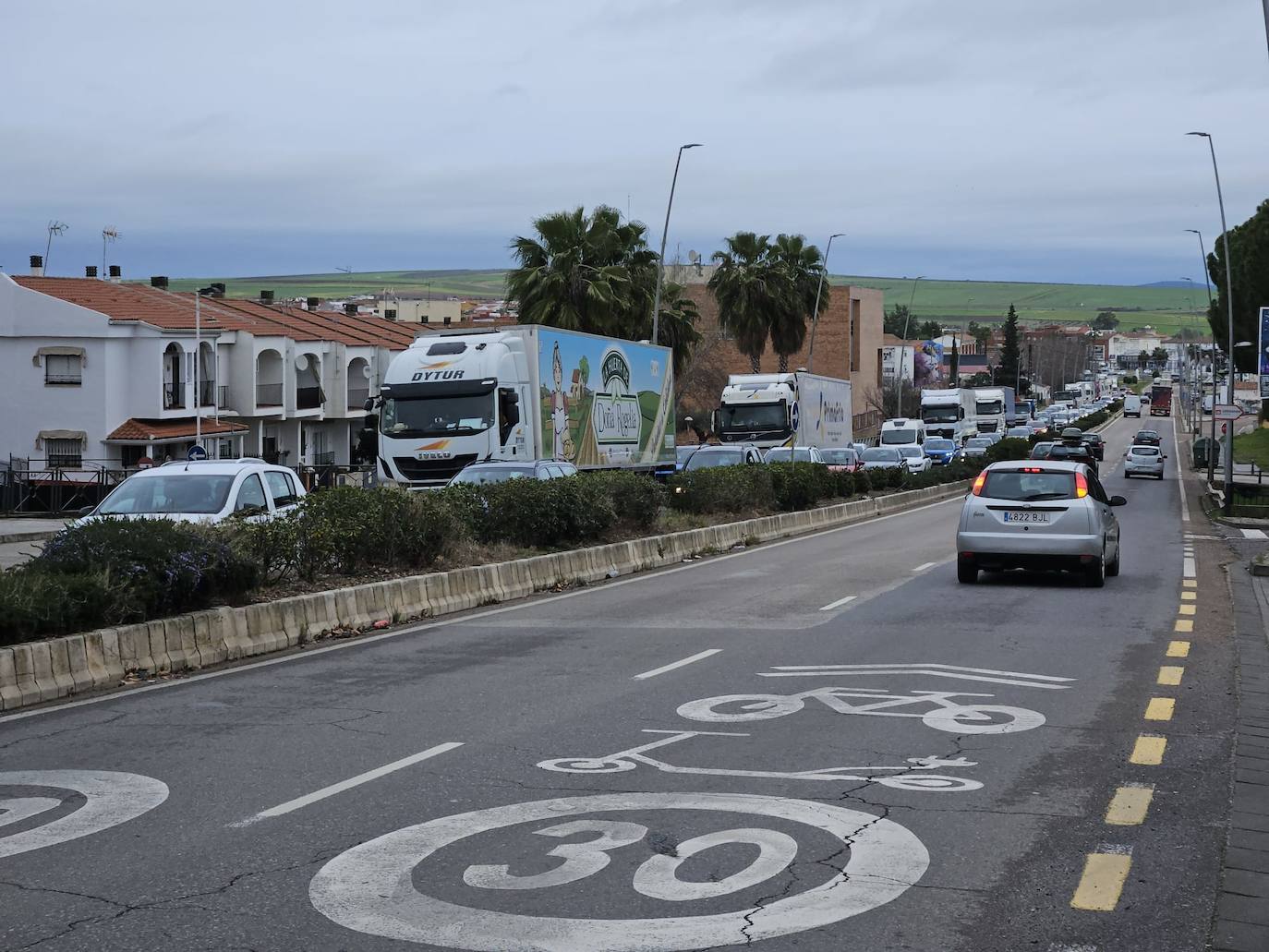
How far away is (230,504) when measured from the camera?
1741cm

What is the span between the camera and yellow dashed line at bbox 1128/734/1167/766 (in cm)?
850

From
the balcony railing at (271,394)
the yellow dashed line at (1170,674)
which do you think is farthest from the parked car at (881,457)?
the yellow dashed line at (1170,674)

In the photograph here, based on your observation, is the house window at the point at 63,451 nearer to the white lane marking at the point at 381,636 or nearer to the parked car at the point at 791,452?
the parked car at the point at 791,452

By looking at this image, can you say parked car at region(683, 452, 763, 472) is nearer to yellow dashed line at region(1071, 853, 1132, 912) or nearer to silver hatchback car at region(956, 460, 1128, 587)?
silver hatchback car at region(956, 460, 1128, 587)

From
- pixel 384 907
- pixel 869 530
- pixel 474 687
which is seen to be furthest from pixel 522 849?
pixel 869 530

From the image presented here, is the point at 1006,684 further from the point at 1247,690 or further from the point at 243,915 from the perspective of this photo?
the point at 243,915

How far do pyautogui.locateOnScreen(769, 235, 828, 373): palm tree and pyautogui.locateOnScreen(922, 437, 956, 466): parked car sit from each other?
25.4 ft

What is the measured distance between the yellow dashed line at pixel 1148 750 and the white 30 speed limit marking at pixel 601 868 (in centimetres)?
226

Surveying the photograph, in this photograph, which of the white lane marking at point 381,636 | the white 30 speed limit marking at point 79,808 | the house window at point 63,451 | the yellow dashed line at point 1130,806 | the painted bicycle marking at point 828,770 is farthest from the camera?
the house window at point 63,451

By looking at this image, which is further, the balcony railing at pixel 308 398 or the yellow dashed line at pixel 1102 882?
the balcony railing at pixel 308 398

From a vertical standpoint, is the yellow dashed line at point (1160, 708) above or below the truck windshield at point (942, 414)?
below

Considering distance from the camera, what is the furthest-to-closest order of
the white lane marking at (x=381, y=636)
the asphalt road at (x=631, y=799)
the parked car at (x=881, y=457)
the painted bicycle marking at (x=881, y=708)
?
the parked car at (x=881, y=457) < the white lane marking at (x=381, y=636) < the painted bicycle marking at (x=881, y=708) < the asphalt road at (x=631, y=799)

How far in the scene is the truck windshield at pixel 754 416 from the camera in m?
47.4

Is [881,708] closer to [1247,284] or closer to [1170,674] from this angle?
[1170,674]
